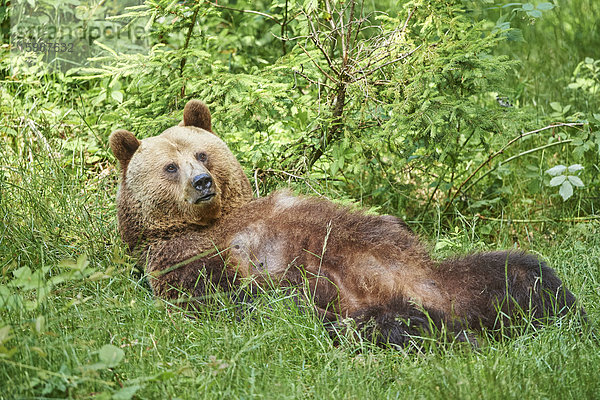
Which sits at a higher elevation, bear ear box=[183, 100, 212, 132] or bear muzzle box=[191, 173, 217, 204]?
bear ear box=[183, 100, 212, 132]

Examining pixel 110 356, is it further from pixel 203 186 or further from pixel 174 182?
pixel 174 182

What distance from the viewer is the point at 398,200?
19.3 feet

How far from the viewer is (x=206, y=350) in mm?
3369

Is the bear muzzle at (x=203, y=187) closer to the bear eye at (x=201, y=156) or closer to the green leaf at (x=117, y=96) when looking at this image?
the bear eye at (x=201, y=156)

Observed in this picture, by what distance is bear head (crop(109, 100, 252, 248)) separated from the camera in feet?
13.8

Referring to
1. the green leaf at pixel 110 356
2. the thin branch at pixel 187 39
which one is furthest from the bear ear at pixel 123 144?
the green leaf at pixel 110 356

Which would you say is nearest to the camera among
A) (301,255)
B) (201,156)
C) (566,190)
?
(301,255)

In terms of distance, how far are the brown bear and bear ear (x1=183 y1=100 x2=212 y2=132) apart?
0.15 m

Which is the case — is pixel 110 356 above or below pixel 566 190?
above

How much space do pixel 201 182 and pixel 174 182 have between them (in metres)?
0.24

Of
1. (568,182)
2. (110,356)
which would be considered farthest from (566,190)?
Result: (110,356)

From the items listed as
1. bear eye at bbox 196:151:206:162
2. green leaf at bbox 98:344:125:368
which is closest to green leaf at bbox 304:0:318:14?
bear eye at bbox 196:151:206:162

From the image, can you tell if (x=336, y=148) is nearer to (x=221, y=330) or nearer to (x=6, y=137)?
(x=221, y=330)

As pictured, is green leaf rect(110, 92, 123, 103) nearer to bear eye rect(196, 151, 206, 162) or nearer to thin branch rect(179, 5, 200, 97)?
thin branch rect(179, 5, 200, 97)
